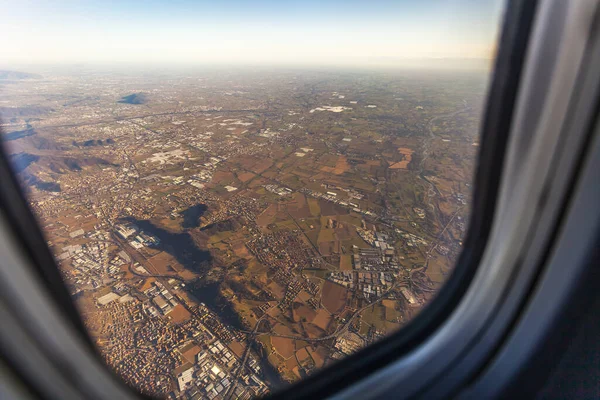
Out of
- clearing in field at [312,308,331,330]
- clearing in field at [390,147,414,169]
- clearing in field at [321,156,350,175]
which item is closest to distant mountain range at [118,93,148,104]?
clearing in field at [321,156,350,175]

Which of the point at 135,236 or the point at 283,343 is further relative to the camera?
the point at 135,236

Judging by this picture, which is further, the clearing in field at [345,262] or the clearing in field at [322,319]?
the clearing in field at [345,262]


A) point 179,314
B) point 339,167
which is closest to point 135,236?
point 179,314

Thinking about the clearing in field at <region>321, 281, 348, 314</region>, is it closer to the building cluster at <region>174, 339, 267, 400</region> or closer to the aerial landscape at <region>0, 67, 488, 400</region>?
the aerial landscape at <region>0, 67, 488, 400</region>

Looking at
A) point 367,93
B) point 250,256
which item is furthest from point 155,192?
point 367,93

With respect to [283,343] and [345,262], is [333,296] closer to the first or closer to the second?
[345,262]

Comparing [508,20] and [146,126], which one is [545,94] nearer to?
[508,20]

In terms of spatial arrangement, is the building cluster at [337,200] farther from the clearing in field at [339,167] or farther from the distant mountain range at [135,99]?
the distant mountain range at [135,99]

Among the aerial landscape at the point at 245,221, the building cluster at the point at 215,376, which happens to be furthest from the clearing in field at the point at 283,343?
the building cluster at the point at 215,376
